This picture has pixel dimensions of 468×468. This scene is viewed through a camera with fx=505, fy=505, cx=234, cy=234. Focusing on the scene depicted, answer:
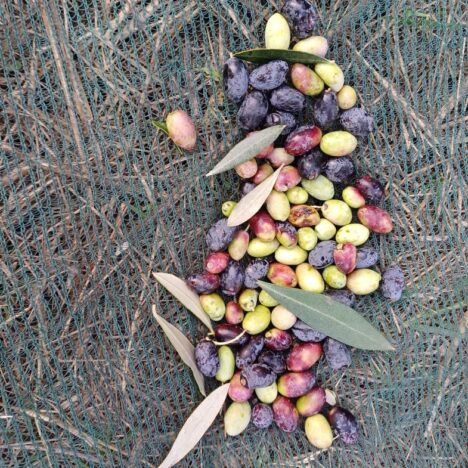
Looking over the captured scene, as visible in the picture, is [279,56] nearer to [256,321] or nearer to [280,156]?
[280,156]

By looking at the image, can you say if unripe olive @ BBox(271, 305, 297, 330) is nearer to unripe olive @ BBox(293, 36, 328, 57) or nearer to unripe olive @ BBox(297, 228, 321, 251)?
unripe olive @ BBox(297, 228, 321, 251)

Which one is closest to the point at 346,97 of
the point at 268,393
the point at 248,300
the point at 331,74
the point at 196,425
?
the point at 331,74

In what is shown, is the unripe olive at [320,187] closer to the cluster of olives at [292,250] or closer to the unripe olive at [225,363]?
the cluster of olives at [292,250]

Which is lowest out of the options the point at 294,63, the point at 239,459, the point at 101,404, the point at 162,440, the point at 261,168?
the point at 239,459

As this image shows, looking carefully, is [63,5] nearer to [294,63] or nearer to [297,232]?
[294,63]

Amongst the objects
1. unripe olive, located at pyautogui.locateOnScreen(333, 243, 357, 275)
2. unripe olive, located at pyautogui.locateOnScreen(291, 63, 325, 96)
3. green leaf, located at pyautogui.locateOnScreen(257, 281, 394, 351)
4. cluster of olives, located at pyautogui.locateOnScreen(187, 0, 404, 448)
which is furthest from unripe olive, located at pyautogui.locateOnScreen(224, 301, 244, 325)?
unripe olive, located at pyautogui.locateOnScreen(291, 63, 325, 96)

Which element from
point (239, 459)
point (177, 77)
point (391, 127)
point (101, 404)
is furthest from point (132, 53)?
point (239, 459)

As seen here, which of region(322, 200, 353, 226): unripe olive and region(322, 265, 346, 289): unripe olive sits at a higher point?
region(322, 200, 353, 226): unripe olive
